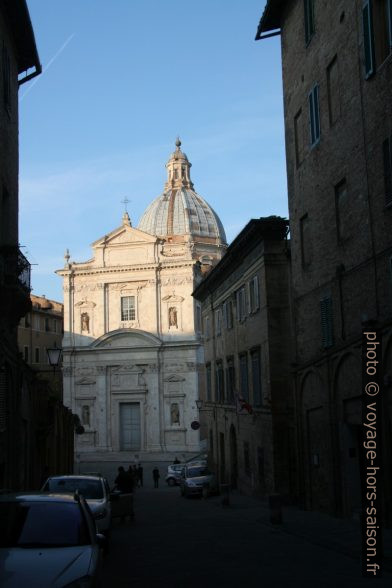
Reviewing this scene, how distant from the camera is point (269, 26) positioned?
26.0 m

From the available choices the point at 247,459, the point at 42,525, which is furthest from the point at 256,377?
the point at 42,525

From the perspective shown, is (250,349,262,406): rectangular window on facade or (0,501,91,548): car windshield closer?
(0,501,91,548): car windshield

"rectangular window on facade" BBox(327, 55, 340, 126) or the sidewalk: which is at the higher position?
"rectangular window on facade" BBox(327, 55, 340, 126)

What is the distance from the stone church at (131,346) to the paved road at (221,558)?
4043cm

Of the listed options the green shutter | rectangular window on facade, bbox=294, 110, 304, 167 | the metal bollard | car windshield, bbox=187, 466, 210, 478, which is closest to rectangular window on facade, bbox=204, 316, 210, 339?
car windshield, bbox=187, 466, 210, 478

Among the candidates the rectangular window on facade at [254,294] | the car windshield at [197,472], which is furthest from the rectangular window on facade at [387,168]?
the car windshield at [197,472]

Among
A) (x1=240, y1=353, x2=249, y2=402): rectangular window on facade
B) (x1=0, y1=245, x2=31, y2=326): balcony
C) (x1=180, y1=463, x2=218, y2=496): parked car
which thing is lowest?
(x1=180, y1=463, x2=218, y2=496): parked car

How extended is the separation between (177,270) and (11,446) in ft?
143

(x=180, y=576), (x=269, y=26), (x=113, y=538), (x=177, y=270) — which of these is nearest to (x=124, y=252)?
(x=177, y=270)

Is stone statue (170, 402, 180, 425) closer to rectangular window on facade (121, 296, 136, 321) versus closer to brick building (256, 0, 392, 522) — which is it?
rectangular window on facade (121, 296, 136, 321)

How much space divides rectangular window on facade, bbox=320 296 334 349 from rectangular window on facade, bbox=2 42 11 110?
9.60 meters

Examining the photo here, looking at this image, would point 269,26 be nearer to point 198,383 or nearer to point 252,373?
point 252,373

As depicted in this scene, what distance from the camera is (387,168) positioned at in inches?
675

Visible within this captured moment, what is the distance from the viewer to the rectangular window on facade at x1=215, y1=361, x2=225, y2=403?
40347mm
